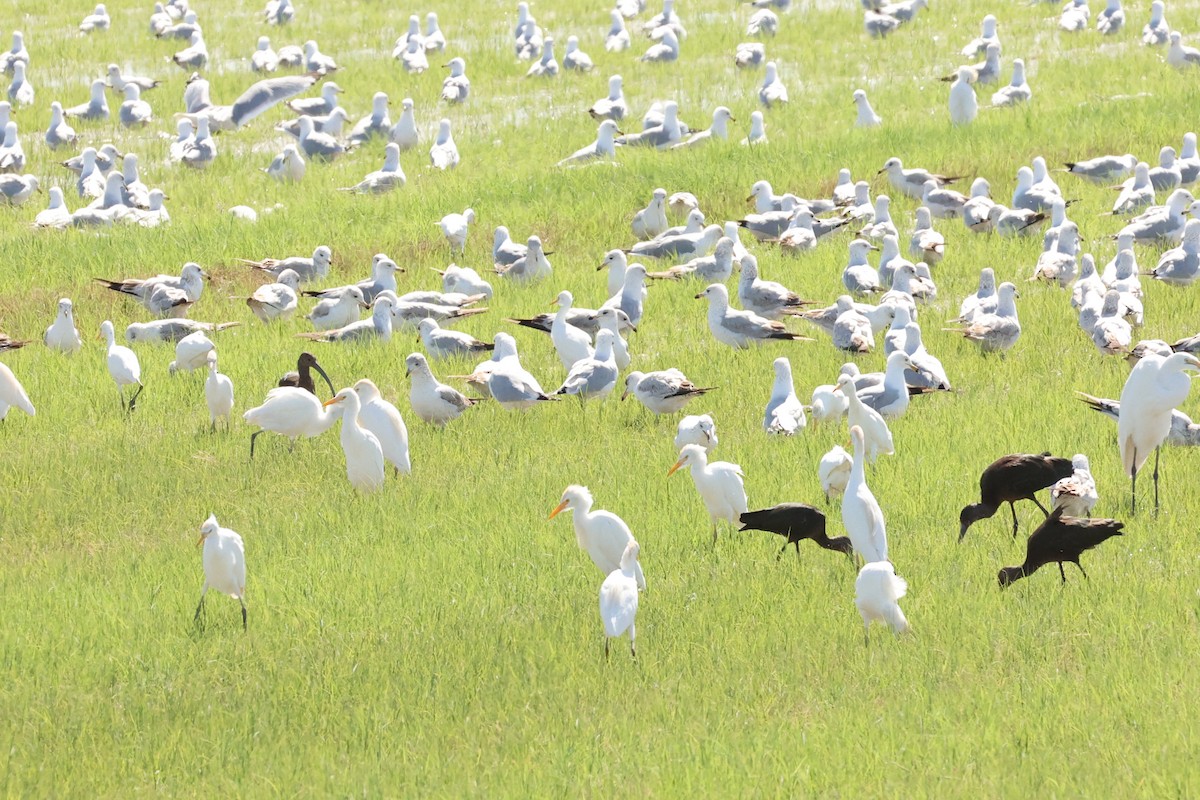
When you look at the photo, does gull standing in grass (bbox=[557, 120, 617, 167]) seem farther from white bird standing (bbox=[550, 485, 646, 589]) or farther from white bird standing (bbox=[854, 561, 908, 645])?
white bird standing (bbox=[854, 561, 908, 645])

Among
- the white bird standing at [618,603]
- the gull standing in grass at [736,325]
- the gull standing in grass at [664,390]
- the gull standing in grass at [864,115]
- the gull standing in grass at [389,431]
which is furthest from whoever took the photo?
the gull standing in grass at [864,115]

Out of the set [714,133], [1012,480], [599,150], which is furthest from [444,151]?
[1012,480]

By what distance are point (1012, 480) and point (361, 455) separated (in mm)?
4450

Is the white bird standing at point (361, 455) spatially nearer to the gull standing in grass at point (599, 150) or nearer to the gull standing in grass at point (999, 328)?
the gull standing in grass at point (999, 328)

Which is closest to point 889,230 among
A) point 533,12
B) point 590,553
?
point 590,553

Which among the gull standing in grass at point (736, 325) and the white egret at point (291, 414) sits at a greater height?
the white egret at point (291, 414)

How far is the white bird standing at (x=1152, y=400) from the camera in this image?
9.76 m

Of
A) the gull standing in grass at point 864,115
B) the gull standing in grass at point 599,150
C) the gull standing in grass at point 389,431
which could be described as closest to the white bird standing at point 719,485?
the gull standing in grass at point 389,431

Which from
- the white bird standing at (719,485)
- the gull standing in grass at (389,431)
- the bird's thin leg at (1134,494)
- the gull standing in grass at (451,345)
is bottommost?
the gull standing in grass at (451,345)

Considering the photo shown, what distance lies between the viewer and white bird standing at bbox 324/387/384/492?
11.2 metres

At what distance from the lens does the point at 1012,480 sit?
30.8 feet

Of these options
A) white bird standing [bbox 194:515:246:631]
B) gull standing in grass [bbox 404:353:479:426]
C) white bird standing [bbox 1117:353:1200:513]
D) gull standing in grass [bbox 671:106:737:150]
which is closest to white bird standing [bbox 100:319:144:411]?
gull standing in grass [bbox 404:353:479:426]

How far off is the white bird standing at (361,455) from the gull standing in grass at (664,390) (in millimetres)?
2419

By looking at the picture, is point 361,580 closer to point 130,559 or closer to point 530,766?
point 130,559
